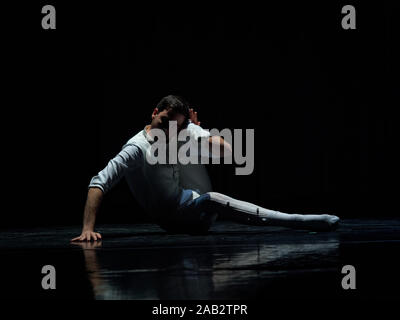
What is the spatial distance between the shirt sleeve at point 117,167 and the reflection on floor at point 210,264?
31 centimetres

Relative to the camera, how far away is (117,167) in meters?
3.05

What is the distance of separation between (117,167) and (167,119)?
0.38m

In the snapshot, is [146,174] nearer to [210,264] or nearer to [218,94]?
[210,264]

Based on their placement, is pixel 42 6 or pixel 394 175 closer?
pixel 42 6

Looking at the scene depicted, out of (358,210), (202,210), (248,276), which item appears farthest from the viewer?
(358,210)

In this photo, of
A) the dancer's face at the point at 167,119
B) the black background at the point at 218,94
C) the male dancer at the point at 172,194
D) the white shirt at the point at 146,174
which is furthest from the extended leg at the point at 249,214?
the black background at the point at 218,94

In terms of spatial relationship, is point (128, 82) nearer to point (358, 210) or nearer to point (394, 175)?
point (358, 210)

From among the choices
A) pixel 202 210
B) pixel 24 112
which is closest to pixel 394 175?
pixel 202 210

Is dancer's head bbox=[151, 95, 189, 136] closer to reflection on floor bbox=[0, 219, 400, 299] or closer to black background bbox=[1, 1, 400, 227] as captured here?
reflection on floor bbox=[0, 219, 400, 299]

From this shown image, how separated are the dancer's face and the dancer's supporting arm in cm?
18

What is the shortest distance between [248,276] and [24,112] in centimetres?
359

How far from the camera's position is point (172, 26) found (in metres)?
5.07

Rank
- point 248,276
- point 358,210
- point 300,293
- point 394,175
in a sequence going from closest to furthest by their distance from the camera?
point 300,293, point 248,276, point 358,210, point 394,175

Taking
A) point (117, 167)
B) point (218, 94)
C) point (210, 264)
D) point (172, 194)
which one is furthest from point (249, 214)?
point (218, 94)
